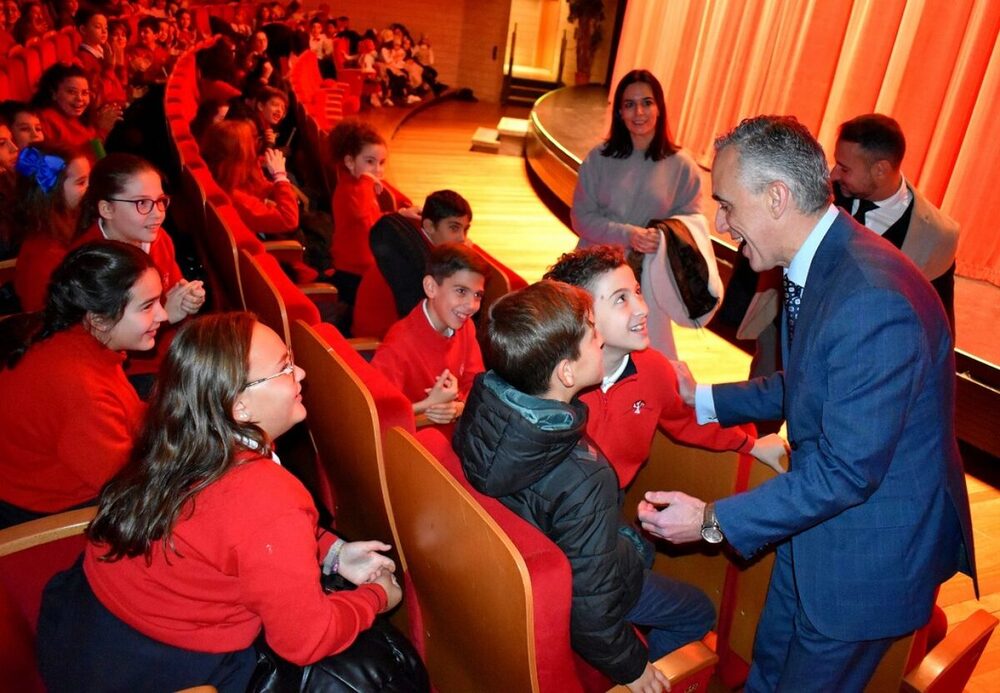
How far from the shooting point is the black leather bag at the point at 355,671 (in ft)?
4.11

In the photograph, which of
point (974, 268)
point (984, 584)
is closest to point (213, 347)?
point (984, 584)

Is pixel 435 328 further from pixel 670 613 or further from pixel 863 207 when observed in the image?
pixel 863 207

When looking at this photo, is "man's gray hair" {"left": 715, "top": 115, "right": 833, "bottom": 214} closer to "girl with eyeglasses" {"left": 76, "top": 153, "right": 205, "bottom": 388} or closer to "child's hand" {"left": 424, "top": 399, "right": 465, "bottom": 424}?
"child's hand" {"left": 424, "top": 399, "right": 465, "bottom": 424}

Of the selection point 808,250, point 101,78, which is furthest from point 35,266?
point 101,78

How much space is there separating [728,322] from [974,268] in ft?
10.2

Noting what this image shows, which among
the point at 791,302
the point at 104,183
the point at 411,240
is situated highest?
the point at 791,302

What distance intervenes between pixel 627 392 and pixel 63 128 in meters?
3.79

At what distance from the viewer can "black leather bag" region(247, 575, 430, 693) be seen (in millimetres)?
1254

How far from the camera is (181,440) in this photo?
48.6 inches

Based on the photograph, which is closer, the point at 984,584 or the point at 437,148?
the point at 984,584

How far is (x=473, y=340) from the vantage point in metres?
2.45

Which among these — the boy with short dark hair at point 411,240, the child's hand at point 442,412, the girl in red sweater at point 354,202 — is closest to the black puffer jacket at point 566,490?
the child's hand at point 442,412

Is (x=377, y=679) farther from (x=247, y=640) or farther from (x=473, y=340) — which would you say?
(x=473, y=340)

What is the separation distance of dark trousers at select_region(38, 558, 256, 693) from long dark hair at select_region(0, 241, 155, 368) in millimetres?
656
